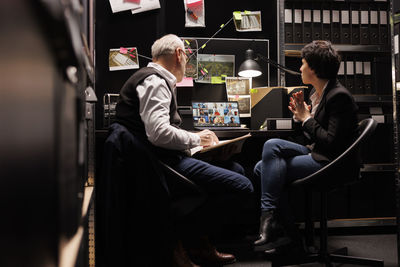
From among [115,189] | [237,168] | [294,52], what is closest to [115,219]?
[115,189]

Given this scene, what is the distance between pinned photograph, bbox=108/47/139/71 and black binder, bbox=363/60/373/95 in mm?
1796

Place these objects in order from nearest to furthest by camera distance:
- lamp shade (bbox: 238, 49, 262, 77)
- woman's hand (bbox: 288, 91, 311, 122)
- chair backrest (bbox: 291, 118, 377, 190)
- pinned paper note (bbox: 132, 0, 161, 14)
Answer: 1. chair backrest (bbox: 291, 118, 377, 190)
2. woman's hand (bbox: 288, 91, 311, 122)
3. lamp shade (bbox: 238, 49, 262, 77)
4. pinned paper note (bbox: 132, 0, 161, 14)

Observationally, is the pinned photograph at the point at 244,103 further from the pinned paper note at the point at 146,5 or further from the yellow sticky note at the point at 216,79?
the pinned paper note at the point at 146,5

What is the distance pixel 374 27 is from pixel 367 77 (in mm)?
403

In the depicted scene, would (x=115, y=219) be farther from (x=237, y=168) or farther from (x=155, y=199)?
(x=237, y=168)

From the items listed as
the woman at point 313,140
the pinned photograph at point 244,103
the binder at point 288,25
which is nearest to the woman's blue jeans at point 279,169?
the woman at point 313,140

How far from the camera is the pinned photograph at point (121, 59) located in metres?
2.44

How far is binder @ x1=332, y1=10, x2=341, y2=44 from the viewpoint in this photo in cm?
256

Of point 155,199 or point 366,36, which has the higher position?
point 366,36

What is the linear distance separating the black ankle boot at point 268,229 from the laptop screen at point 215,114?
2.33ft

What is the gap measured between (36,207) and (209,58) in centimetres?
237

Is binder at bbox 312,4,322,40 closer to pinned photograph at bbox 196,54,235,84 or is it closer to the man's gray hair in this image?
pinned photograph at bbox 196,54,235,84

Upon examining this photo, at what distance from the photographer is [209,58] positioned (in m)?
2.58

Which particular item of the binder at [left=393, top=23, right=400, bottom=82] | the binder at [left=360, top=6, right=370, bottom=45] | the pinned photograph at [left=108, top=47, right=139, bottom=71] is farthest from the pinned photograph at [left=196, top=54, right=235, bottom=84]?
the binder at [left=393, top=23, right=400, bottom=82]
